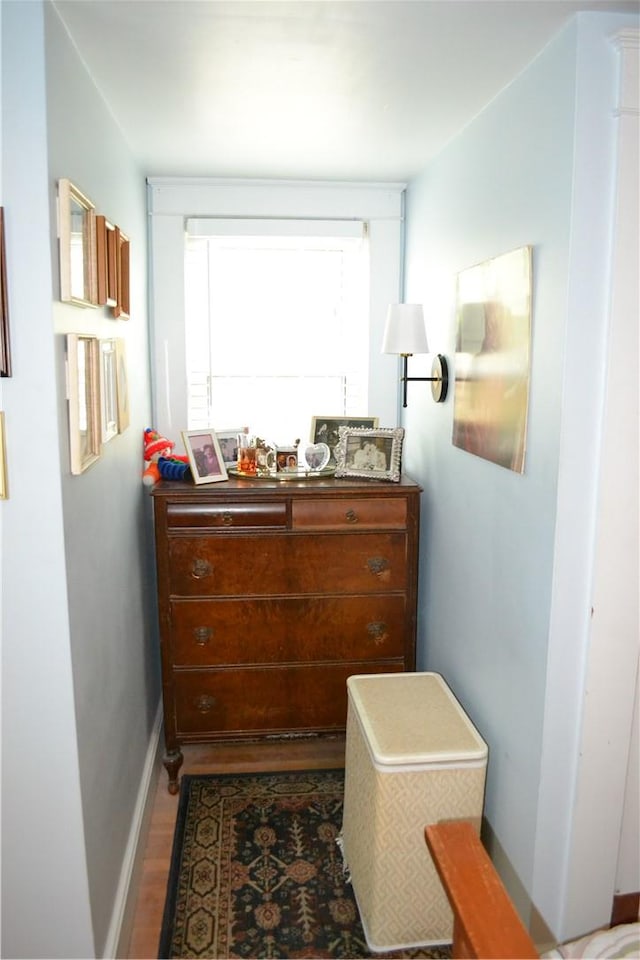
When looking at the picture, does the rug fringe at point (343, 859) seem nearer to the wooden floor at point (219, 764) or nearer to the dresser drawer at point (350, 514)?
the wooden floor at point (219, 764)

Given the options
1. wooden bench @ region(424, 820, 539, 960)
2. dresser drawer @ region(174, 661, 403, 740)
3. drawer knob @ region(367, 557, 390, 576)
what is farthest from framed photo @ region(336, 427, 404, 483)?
wooden bench @ region(424, 820, 539, 960)

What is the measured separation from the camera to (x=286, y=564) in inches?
107

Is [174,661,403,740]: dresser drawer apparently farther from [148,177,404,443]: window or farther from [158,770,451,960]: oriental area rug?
[148,177,404,443]: window

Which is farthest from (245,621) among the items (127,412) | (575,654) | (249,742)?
(575,654)

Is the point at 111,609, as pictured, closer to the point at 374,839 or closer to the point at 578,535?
the point at 374,839

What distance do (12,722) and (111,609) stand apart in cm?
55

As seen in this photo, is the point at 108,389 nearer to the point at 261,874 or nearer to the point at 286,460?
the point at 286,460

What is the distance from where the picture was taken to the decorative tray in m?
2.82

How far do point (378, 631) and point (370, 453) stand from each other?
700mm

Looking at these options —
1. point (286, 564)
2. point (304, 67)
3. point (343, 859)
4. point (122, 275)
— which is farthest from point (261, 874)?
point (304, 67)

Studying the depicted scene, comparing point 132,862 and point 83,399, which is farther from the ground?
point 83,399

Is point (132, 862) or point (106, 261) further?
point (132, 862)

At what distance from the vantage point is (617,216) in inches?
63.6

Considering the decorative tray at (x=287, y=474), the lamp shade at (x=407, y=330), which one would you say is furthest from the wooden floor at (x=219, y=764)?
the lamp shade at (x=407, y=330)
